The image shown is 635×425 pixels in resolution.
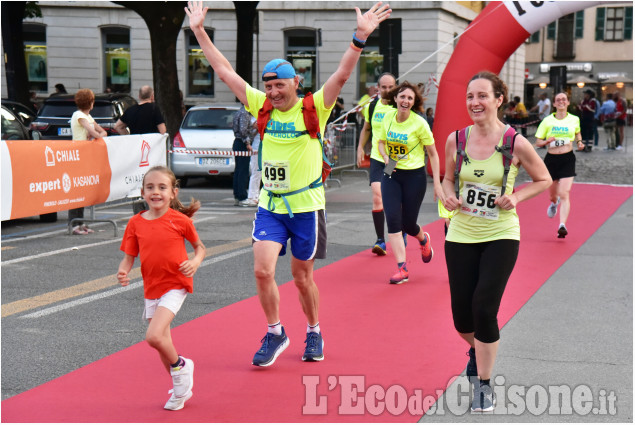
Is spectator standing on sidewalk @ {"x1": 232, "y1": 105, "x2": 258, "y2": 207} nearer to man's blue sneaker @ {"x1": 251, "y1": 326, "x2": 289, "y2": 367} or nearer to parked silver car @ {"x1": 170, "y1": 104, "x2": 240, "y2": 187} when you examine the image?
parked silver car @ {"x1": 170, "y1": 104, "x2": 240, "y2": 187}

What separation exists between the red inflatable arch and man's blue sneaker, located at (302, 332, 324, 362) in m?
10.8

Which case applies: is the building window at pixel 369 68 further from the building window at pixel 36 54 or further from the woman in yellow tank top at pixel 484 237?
the woman in yellow tank top at pixel 484 237

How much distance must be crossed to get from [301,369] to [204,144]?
1230 cm

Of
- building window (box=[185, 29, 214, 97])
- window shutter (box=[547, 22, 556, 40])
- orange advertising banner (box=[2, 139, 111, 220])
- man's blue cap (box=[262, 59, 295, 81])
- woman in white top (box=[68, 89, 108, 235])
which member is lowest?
orange advertising banner (box=[2, 139, 111, 220])

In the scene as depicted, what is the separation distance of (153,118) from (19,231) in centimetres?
247

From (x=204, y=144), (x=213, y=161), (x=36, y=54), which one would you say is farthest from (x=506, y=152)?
(x=36, y=54)

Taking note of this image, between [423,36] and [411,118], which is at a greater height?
[423,36]

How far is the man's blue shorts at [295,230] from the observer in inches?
226

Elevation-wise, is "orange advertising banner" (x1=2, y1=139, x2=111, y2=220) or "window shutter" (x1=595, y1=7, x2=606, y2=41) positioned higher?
"window shutter" (x1=595, y1=7, x2=606, y2=41)

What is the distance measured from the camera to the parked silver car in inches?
672

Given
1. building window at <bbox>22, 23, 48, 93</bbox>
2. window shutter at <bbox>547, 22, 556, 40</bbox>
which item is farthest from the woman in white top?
window shutter at <bbox>547, 22, 556, 40</bbox>

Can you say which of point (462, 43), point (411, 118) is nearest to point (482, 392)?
point (411, 118)

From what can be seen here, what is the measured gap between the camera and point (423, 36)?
3297 centimetres

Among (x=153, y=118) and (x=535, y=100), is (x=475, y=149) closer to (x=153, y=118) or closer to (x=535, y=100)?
(x=153, y=118)
